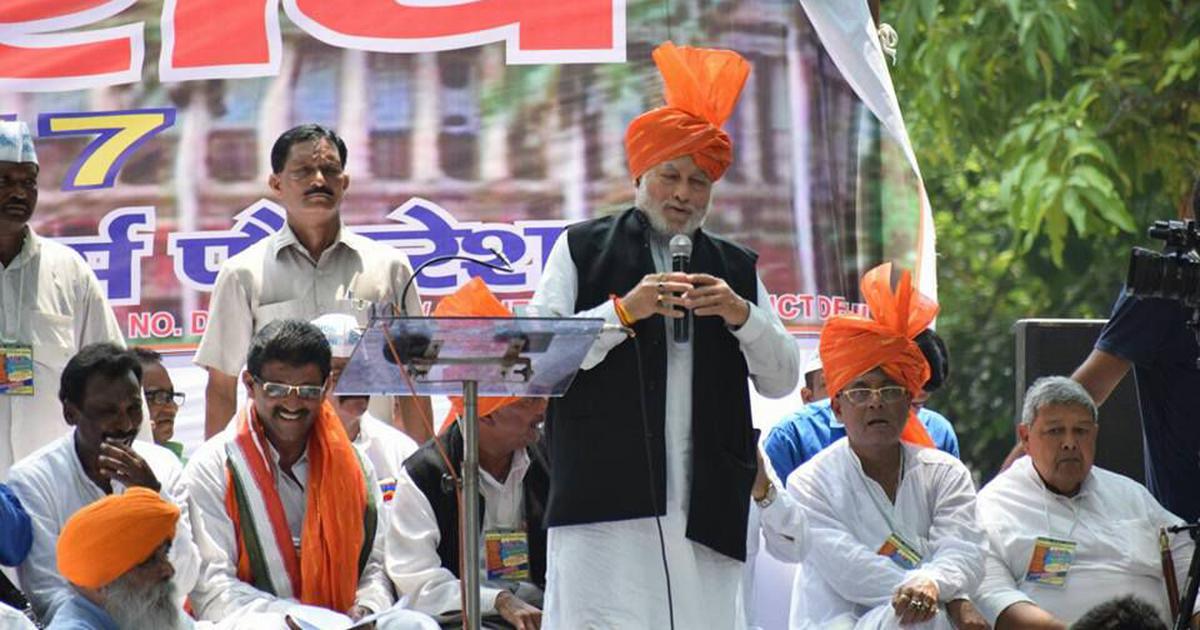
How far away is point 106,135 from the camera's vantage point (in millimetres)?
9500

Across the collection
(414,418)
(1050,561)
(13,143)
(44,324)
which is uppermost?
(13,143)

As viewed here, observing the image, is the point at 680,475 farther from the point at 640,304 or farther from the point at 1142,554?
the point at 1142,554

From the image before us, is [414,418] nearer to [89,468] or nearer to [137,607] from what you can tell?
[89,468]

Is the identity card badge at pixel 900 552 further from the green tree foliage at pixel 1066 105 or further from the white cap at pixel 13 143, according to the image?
the green tree foliage at pixel 1066 105

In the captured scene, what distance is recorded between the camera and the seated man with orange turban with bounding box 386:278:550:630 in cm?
750

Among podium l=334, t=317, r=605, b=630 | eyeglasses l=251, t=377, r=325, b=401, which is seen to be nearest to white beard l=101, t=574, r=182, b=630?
eyeglasses l=251, t=377, r=325, b=401

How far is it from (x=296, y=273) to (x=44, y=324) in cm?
95

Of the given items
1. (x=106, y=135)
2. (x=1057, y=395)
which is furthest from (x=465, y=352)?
(x=106, y=135)

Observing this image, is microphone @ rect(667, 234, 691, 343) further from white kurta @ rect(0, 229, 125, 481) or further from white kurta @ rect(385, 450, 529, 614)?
white kurta @ rect(0, 229, 125, 481)

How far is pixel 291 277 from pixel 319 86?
51.1 inches

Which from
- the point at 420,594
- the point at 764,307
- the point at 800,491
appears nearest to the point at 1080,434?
the point at 800,491

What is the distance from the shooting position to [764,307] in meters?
6.80

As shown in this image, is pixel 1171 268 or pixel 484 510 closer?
pixel 1171 268

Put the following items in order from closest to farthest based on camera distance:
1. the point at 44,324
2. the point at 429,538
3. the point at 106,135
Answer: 1. the point at 429,538
2. the point at 44,324
3. the point at 106,135
